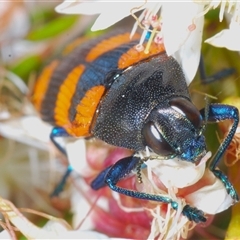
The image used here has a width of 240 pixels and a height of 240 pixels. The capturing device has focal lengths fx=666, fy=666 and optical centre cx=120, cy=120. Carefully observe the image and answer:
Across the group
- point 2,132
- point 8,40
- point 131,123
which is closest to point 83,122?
point 131,123

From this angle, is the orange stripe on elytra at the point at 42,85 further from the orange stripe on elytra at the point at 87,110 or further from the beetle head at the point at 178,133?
the beetle head at the point at 178,133

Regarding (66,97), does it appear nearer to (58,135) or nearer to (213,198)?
(58,135)

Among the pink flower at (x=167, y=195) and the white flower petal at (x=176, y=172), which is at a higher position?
the white flower petal at (x=176, y=172)

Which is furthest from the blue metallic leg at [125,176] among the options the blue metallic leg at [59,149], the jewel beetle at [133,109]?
the blue metallic leg at [59,149]

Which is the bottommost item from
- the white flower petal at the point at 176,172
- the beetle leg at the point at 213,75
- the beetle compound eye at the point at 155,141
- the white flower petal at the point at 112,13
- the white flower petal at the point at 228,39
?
the white flower petal at the point at 176,172

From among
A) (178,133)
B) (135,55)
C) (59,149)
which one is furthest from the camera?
(59,149)

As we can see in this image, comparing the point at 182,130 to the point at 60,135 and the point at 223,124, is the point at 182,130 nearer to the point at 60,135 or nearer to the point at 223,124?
the point at 223,124

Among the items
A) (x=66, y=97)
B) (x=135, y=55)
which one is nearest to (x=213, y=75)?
(x=135, y=55)
